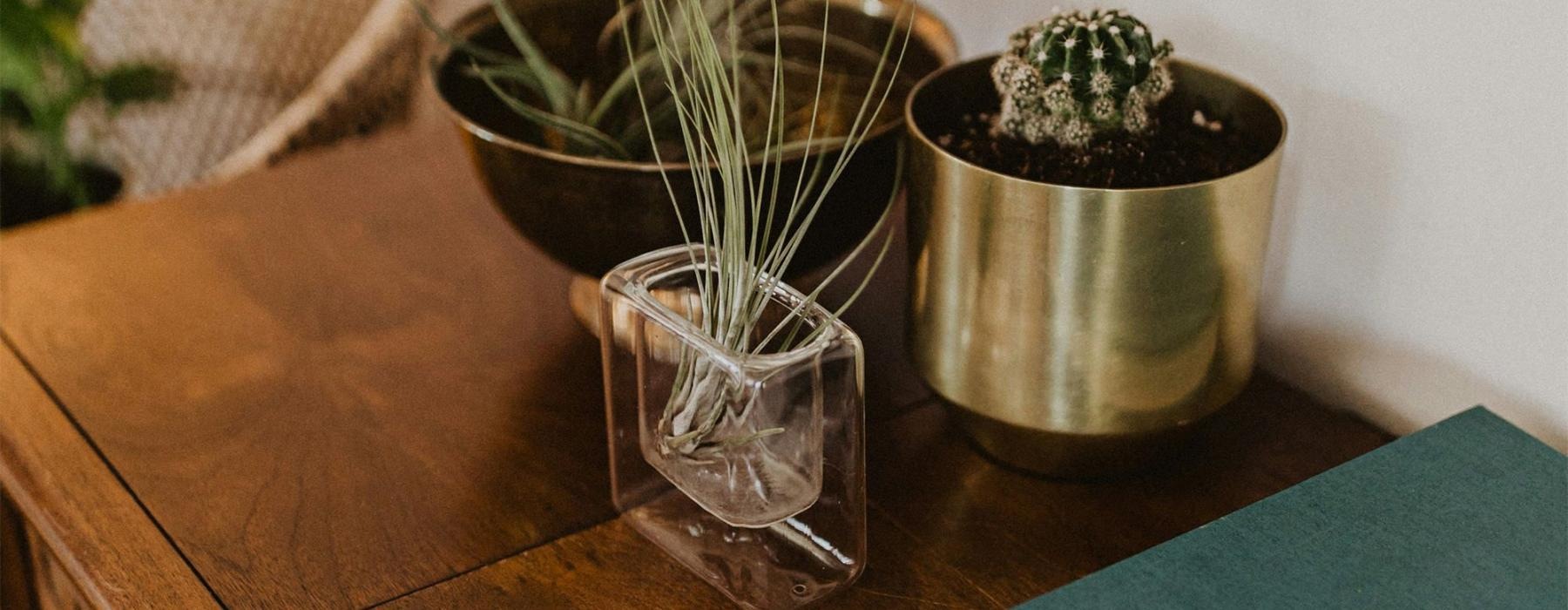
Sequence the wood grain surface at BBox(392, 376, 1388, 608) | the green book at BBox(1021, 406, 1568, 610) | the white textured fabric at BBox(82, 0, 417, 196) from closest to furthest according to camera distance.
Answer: the green book at BBox(1021, 406, 1568, 610), the wood grain surface at BBox(392, 376, 1388, 608), the white textured fabric at BBox(82, 0, 417, 196)

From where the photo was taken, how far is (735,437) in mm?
598

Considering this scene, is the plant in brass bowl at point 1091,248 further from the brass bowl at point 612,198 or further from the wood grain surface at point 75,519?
the wood grain surface at point 75,519

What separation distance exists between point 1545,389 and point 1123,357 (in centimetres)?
22

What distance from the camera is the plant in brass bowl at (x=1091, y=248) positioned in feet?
1.96

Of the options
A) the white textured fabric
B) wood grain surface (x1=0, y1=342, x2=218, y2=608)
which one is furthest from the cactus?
the white textured fabric

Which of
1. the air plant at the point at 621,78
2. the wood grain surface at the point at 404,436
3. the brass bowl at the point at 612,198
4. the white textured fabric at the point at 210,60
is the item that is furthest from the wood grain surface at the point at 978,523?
the white textured fabric at the point at 210,60

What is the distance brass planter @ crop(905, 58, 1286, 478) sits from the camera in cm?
59

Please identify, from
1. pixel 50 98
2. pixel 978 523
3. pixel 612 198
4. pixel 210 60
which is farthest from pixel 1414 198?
pixel 50 98

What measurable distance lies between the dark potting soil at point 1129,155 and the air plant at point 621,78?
0.14m

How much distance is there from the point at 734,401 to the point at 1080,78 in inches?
8.5

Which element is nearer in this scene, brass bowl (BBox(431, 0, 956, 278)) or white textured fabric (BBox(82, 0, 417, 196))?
brass bowl (BBox(431, 0, 956, 278))

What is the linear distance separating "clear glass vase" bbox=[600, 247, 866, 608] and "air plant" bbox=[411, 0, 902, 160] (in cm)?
16

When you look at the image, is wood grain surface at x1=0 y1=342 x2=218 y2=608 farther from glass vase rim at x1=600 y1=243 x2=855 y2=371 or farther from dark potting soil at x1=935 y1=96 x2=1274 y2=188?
dark potting soil at x1=935 y1=96 x2=1274 y2=188

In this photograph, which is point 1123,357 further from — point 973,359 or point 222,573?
point 222,573
